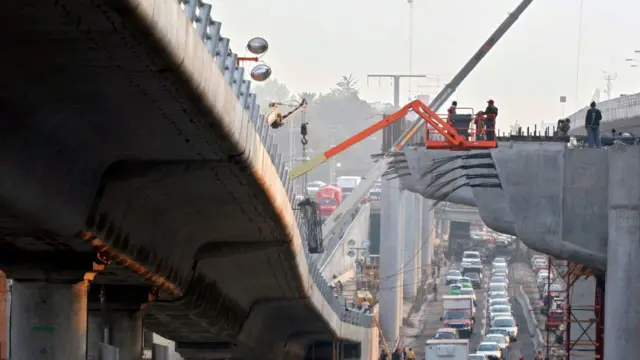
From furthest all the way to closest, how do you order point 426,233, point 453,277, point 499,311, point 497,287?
point 426,233, point 453,277, point 497,287, point 499,311

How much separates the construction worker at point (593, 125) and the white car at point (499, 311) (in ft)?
123

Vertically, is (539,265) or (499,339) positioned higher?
(539,265)

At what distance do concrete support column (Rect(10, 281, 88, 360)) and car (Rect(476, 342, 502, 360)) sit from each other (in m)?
40.0

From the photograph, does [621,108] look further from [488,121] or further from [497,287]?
[497,287]

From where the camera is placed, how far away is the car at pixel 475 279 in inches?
3935

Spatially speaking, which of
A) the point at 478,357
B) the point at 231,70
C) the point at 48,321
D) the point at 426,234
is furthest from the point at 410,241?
the point at 231,70

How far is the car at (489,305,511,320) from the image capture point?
77438mm

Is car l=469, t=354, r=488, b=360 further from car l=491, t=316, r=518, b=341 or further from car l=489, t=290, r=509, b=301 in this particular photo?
car l=489, t=290, r=509, b=301

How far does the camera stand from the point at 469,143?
3934 centimetres

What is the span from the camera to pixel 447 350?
Result: 5450cm

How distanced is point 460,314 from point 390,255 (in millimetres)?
6679

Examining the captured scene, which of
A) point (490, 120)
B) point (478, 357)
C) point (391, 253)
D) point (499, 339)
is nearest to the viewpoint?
point (490, 120)

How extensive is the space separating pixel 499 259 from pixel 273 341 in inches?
3139

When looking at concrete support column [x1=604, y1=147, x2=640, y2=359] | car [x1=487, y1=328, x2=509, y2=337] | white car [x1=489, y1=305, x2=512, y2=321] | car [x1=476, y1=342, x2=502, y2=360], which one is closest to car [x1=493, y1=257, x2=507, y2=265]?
white car [x1=489, y1=305, x2=512, y2=321]
